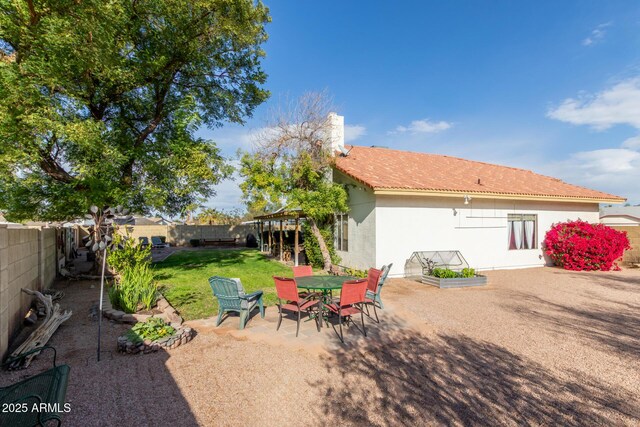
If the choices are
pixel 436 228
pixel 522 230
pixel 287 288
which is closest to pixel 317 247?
pixel 436 228

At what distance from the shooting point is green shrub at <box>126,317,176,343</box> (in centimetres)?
499

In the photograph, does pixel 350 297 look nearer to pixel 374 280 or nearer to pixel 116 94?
pixel 374 280

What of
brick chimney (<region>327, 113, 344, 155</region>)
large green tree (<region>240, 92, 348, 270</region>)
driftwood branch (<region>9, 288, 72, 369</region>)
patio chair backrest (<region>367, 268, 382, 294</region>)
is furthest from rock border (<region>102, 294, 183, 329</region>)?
brick chimney (<region>327, 113, 344, 155</region>)

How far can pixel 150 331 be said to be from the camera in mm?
5145

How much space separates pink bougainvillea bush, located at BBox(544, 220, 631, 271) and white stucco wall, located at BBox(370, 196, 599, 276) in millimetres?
676

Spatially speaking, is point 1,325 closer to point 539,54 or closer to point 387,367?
point 387,367

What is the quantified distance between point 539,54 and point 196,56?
14.0 meters

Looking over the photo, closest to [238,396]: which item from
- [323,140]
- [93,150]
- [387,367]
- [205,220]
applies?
[387,367]

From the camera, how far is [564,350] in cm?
493

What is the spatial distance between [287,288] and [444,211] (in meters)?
8.65

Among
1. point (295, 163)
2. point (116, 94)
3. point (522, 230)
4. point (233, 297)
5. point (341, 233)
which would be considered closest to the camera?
point (233, 297)

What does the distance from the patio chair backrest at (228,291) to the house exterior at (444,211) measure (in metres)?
6.06

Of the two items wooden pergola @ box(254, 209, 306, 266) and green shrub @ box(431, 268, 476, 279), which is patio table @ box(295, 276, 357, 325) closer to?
green shrub @ box(431, 268, 476, 279)

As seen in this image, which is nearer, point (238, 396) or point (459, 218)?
point (238, 396)
